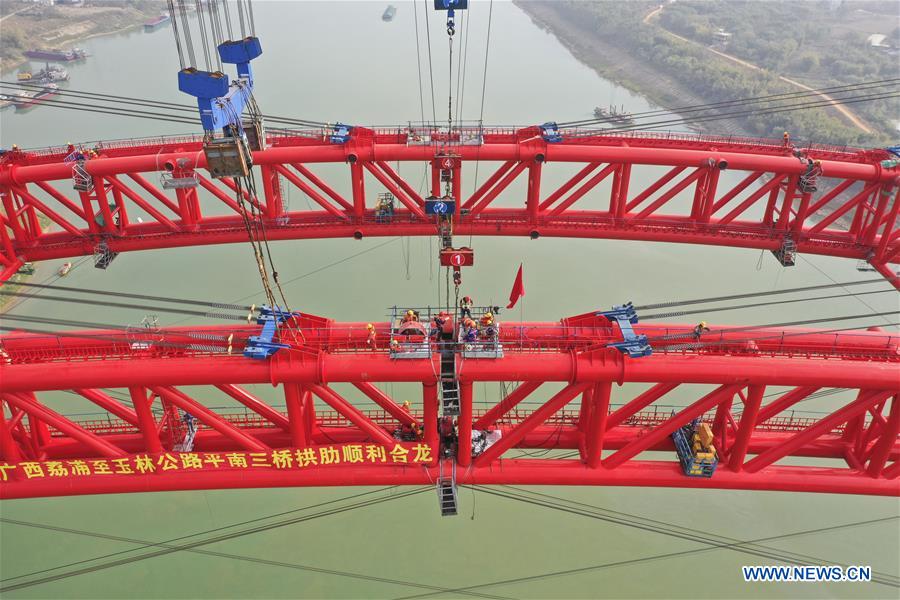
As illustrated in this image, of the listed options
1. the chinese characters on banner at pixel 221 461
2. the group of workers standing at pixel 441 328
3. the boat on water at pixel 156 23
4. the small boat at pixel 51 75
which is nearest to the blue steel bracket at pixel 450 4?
the group of workers standing at pixel 441 328

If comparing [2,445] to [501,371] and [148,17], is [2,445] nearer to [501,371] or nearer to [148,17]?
[501,371]

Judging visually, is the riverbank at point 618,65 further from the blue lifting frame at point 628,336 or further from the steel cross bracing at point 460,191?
the blue lifting frame at point 628,336

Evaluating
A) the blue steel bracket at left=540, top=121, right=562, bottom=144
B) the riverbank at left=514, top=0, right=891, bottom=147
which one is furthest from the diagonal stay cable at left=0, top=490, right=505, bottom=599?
the riverbank at left=514, top=0, right=891, bottom=147

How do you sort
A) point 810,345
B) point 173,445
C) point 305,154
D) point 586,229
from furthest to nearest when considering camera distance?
point 586,229, point 305,154, point 173,445, point 810,345

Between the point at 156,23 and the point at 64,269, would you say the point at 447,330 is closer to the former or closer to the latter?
the point at 64,269

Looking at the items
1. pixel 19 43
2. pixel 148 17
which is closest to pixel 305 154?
pixel 19 43

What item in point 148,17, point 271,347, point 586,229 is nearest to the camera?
point 271,347
